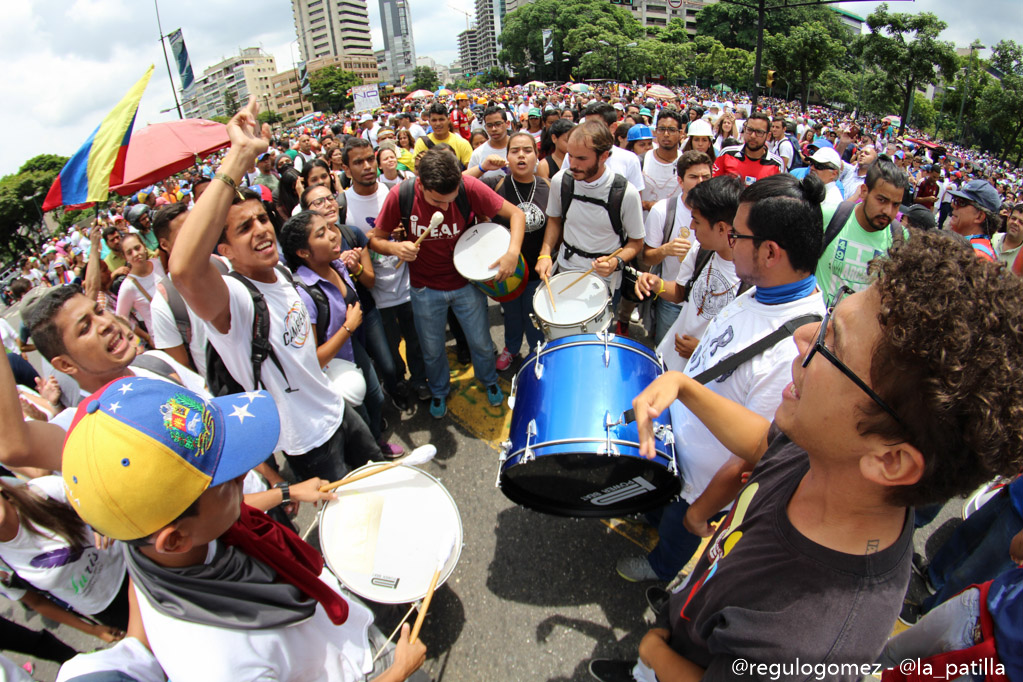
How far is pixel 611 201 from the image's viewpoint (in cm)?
370

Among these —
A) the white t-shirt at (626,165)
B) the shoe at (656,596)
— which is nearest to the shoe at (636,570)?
the shoe at (656,596)

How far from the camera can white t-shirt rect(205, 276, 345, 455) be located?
2.21 metres

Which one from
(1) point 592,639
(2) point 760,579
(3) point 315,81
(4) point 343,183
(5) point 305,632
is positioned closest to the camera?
(2) point 760,579

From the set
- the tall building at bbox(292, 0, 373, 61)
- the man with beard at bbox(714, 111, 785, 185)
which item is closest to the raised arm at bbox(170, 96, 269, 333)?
the man with beard at bbox(714, 111, 785, 185)

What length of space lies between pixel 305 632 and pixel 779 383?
1861 mm

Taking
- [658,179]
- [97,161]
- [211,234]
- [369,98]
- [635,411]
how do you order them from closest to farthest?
[635,411] < [211,234] < [97,161] < [658,179] < [369,98]

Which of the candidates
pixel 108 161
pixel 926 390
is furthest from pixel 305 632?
pixel 108 161

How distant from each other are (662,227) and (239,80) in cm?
15328

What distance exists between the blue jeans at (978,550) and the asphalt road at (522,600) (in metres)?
0.43

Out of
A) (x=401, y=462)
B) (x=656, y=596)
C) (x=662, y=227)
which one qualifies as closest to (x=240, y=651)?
(x=401, y=462)

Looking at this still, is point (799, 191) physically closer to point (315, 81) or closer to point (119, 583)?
point (119, 583)

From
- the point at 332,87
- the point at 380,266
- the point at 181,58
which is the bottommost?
the point at 380,266

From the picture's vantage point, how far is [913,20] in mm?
34156

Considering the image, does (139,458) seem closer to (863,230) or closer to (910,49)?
(863,230)
